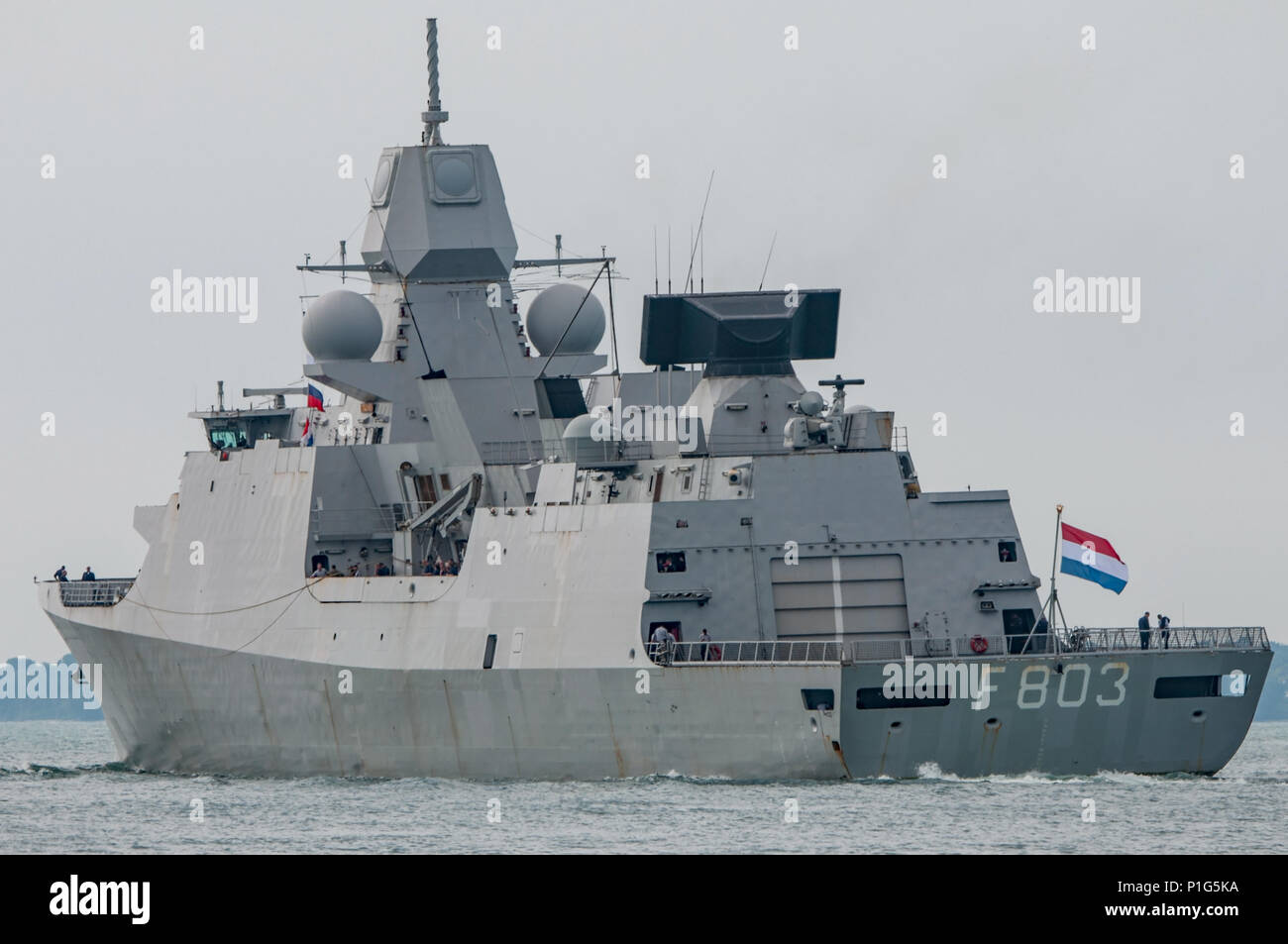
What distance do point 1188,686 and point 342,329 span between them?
1611cm

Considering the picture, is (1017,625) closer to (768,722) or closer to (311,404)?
(768,722)

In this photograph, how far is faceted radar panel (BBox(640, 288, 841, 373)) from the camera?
34438mm

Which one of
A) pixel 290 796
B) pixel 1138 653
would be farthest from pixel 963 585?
pixel 290 796

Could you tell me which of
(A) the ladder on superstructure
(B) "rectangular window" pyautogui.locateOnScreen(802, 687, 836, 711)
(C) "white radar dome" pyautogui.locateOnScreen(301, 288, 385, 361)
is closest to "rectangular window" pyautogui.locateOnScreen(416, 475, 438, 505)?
(C) "white radar dome" pyautogui.locateOnScreen(301, 288, 385, 361)

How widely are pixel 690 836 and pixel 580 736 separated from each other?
6312 millimetres

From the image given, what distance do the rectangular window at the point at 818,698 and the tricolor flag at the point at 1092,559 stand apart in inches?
171

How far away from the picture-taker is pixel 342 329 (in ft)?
133

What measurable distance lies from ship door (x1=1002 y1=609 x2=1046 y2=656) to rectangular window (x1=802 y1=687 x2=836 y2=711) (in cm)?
392

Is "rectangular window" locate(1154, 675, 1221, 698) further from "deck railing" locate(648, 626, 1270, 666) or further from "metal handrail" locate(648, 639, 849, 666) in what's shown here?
"metal handrail" locate(648, 639, 849, 666)

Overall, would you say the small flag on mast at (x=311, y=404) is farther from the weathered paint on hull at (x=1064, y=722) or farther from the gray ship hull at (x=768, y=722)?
the weathered paint on hull at (x=1064, y=722)

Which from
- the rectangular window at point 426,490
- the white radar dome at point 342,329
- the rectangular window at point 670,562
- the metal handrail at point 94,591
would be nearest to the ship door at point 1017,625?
the rectangular window at point 670,562

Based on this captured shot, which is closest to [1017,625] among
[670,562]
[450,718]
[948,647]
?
[948,647]

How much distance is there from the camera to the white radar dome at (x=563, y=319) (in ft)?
138
